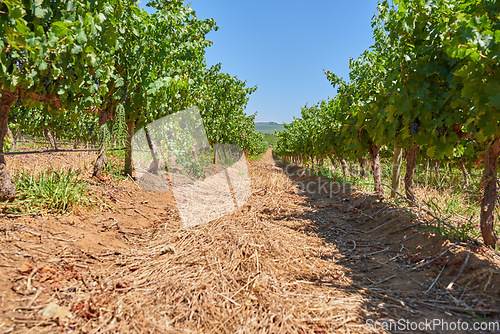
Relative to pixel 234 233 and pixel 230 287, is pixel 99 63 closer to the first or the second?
pixel 234 233

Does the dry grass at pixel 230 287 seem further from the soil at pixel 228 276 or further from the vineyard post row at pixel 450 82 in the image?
the vineyard post row at pixel 450 82

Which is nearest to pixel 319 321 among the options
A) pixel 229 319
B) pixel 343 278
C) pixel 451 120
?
pixel 229 319

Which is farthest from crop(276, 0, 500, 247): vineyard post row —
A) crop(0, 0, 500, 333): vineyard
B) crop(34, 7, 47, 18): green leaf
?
crop(34, 7, 47, 18): green leaf

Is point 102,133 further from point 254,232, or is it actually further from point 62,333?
point 62,333

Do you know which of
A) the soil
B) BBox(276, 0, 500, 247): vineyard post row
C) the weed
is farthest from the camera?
the weed

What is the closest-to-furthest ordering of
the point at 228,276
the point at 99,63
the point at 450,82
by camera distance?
the point at 228,276 < the point at 450,82 < the point at 99,63

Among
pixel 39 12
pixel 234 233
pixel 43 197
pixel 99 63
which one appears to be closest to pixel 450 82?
pixel 234 233

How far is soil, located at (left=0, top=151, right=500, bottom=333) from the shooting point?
181cm

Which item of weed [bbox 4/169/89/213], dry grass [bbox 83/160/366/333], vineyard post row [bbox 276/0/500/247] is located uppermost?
vineyard post row [bbox 276/0/500/247]

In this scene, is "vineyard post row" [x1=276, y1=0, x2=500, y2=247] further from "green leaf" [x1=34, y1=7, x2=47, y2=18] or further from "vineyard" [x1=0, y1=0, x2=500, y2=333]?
"green leaf" [x1=34, y1=7, x2=47, y2=18]

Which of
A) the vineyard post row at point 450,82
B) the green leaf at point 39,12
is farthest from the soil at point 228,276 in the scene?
the green leaf at point 39,12

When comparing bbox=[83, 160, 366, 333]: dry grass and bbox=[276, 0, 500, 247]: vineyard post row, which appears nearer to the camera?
bbox=[83, 160, 366, 333]: dry grass

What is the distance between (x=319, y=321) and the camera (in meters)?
1.86

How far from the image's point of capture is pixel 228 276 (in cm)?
238
